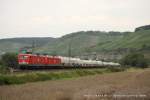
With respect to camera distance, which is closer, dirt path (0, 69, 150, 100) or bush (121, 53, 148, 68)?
dirt path (0, 69, 150, 100)

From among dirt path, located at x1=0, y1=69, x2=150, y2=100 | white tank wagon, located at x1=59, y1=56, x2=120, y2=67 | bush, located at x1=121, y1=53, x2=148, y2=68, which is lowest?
bush, located at x1=121, y1=53, x2=148, y2=68

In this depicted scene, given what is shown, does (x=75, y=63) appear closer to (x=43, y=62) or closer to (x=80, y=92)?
(x=43, y=62)

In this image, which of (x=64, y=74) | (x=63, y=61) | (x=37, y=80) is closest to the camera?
(x=37, y=80)

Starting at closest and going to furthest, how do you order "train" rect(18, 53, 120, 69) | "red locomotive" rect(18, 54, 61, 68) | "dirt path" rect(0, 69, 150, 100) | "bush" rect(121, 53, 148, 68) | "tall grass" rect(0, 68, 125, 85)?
"dirt path" rect(0, 69, 150, 100)
"tall grass" rect(0, 68, 125, 85)
"red locomotive" rect(18, 54, 61, 68)
"train" rect(18, 53, 120, 69)
"bush" rect(121, 53, 148, 68)

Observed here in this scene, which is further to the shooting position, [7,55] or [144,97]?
[7,55]

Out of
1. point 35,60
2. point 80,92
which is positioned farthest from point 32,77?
point 80,92

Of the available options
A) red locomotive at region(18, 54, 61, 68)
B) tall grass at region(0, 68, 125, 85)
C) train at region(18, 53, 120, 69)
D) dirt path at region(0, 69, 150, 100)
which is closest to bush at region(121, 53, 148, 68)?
train at region(18, 53, 120, 69)

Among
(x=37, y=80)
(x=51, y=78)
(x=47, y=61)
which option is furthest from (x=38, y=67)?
(x=37, y=80)

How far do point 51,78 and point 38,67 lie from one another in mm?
11582

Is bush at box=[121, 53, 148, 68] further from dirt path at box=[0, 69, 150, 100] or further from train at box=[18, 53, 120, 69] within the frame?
dirt path at box=[0, 69, 150, 100]

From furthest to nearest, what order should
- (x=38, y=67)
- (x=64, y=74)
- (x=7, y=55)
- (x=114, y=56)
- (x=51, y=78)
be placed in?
(x=114, y=56) → (x=7, y=55) → (x=38, y=67) → (x=64, y=74) → (x=51, y=78)

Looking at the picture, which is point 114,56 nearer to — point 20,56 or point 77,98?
point 20,56

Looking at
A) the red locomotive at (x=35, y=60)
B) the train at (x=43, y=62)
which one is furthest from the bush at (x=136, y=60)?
the red locomotive at (x=35, y=60)

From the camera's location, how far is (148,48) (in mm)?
191875
